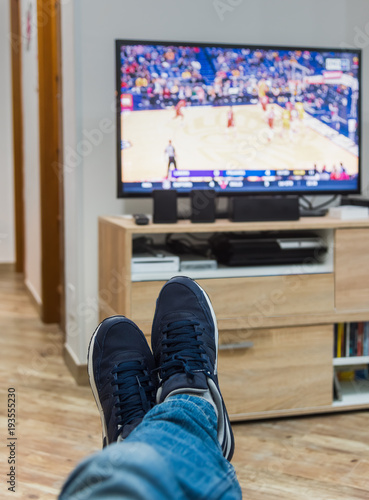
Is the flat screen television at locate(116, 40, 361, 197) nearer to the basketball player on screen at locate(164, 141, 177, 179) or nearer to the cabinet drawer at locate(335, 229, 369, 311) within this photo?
the basketball player on screen at locate(164, 141, 177, 179)

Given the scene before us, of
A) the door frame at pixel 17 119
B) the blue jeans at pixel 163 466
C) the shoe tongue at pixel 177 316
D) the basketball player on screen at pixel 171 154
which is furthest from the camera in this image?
the door frame at pixel 17 119

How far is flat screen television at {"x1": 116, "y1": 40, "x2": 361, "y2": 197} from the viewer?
7.25ft

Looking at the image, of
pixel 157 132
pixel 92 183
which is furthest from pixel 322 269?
pixel 92 183

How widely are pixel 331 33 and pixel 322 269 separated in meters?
0.98

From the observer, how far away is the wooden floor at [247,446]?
5.59 feet

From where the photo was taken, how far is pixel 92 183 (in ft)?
7.96

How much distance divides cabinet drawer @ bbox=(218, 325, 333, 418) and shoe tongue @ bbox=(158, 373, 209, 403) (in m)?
0.72

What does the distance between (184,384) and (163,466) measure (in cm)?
50

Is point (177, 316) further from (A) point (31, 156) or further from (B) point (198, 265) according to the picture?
(A) point (31, 156)

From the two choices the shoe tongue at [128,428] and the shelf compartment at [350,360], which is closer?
the shoe tongue at [128,428]

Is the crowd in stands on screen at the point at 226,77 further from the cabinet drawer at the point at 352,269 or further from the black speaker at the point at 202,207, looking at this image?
the cabinet drawer at the point at 352,269

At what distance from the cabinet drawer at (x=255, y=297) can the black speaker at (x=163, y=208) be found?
0.69ft

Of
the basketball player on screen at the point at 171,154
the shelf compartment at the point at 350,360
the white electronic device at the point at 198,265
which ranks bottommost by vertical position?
the shelf compartment at the point at 350,360

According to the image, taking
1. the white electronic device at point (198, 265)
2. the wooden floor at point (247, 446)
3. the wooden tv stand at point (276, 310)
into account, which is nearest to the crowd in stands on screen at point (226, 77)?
the wooden tv stand at point (276, 310)
